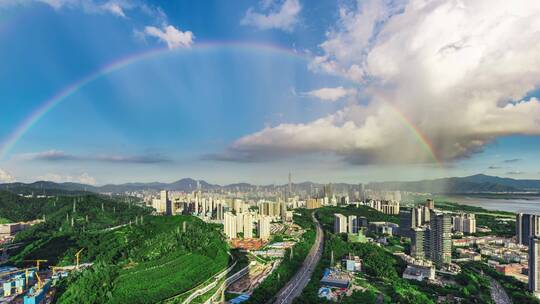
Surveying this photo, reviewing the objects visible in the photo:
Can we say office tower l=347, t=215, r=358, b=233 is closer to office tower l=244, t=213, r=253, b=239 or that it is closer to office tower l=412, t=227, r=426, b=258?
office tower l=244, t=213, r=253, b=239

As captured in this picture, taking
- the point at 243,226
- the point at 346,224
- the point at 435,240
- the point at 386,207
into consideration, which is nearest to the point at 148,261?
the point at 243,226

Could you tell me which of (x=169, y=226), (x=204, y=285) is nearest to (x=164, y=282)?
(x=204, y=285)

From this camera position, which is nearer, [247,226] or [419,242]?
[419,242]

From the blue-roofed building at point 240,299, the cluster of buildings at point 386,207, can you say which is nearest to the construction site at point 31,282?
the blue-roofed building at point 240,299

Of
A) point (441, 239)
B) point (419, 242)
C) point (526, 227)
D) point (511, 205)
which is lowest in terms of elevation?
point (511, 205)

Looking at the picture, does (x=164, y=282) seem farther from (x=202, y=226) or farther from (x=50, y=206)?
(x=50, y=206)

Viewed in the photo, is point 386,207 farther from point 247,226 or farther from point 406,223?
point 247,226

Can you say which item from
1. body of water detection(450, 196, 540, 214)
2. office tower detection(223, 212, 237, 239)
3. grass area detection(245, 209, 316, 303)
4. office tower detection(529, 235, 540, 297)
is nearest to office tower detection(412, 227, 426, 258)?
office tower detection(529, 235, 540, 297)
